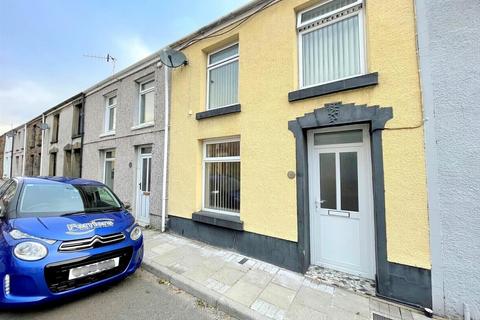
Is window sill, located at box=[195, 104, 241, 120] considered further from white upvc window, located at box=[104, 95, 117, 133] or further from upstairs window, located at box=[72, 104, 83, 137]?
upstairs window, located at box=[72, 104, 83, 137]

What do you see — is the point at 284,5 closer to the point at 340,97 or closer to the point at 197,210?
the point at 340,97

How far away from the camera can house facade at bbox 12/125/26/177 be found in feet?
49.5

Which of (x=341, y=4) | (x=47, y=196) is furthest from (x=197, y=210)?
(x=341, y=4)

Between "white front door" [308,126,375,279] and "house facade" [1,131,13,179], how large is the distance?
23.1 meters

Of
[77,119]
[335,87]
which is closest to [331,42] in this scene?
[335,87]

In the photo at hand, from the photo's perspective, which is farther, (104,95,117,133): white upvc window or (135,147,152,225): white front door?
(104,95,117,133): white upvc window

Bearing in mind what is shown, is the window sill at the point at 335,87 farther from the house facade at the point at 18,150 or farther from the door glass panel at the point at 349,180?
the house facade at the point at 18,150

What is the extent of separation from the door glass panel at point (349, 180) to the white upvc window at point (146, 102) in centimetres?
584

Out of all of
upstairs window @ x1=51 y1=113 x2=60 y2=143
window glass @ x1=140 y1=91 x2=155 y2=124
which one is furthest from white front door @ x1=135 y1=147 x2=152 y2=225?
upstairs window @ x1=51 y1=113 x2=60 y2=143

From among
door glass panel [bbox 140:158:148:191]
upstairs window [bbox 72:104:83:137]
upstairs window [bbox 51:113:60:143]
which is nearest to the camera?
door glass panel [bbox 140:158:148:191]

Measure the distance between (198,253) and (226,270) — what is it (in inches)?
36.7

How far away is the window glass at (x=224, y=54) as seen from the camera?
517cm

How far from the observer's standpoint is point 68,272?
8.51ft

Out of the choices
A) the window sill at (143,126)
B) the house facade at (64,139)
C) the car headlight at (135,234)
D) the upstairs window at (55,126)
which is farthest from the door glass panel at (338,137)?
the upstairs window at (55,126)
